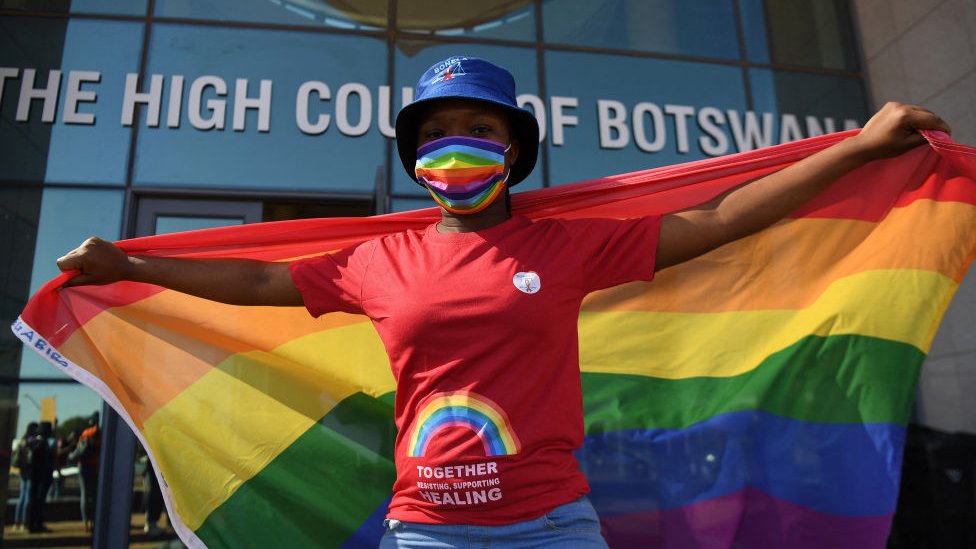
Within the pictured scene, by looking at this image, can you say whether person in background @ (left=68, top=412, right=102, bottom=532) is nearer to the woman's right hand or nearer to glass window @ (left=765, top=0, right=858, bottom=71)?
the woman's right hand

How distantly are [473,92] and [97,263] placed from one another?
1.26m

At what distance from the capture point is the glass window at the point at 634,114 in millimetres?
6598

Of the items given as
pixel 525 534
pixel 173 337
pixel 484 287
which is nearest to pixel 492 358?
pixel 484 287

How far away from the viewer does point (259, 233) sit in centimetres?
269

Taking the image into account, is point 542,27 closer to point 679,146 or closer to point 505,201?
point 679,146

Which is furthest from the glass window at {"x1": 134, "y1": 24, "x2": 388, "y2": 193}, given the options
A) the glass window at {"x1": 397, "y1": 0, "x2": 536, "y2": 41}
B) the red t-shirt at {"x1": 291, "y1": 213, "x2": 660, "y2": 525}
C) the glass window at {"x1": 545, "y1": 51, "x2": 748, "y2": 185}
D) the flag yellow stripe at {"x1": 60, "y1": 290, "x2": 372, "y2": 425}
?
the red t-shirt at {"x1": 291, "y1": 213, "x2": 660, "y2": 525}

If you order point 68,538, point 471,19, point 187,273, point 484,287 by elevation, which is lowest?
point 68,538

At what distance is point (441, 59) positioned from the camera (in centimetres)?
662

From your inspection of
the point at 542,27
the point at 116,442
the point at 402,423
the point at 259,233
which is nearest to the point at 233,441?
the point at 259,233

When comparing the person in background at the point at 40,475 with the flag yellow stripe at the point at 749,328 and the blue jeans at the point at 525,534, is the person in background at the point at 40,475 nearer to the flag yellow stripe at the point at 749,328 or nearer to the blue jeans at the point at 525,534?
the flag yellow stripe at the point at 749,328

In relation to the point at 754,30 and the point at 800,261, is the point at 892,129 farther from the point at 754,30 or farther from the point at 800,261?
the point at 754,30

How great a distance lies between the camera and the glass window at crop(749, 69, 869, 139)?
7.02m

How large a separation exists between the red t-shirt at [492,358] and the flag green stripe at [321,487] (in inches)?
35.0

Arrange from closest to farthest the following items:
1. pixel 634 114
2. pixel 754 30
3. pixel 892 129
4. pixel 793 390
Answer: pixel 892 129 < pixel 793 390 < pixel 634 114 < pixel 754 30
